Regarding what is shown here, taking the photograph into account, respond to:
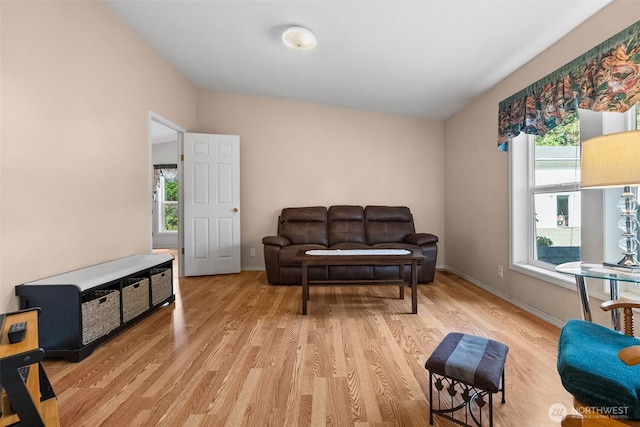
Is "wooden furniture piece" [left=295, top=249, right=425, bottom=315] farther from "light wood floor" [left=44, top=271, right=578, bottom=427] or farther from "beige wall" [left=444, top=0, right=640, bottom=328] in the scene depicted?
"beige wall" [left=444, top=0, right=640, bottom=328]

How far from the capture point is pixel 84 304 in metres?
→ 2.00

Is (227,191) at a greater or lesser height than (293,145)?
lesser

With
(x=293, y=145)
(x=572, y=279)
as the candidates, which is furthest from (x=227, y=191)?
(x=572, y=279)

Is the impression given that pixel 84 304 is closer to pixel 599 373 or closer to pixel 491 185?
pixel 599 373

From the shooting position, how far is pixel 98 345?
2.15 meters

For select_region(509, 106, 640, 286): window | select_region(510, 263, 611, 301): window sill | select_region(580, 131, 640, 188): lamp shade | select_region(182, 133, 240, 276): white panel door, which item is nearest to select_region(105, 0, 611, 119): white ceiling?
select_region(509, 106, 640, 286): window

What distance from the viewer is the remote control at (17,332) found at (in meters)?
1.12

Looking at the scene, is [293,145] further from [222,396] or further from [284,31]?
[222,396]

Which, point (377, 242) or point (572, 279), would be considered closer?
point (572, 279)

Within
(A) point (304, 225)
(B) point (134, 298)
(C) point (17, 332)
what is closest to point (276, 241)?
(A) point (304, 225)

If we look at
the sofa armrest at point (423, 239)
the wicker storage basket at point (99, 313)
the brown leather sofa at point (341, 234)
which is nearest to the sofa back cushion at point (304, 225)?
the brown leather sofa at point (341, 234)

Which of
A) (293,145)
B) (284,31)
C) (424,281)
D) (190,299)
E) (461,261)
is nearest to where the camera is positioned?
(284,31)

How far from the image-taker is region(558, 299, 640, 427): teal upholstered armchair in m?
0.94

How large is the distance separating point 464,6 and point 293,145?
299 centimetres
